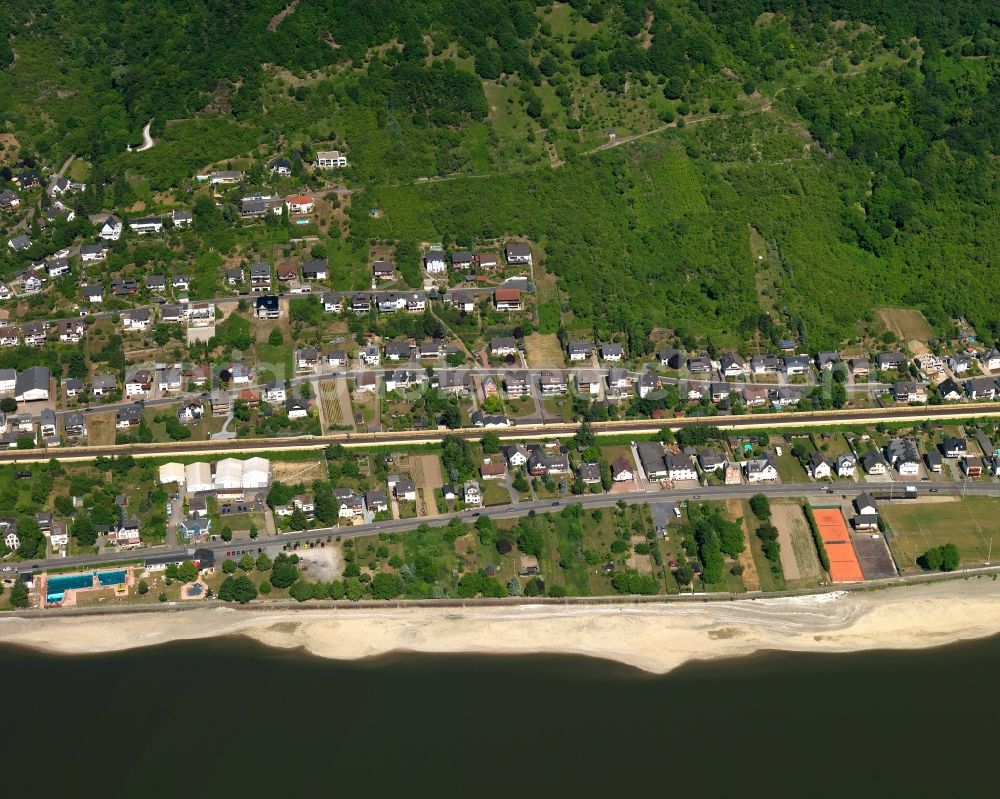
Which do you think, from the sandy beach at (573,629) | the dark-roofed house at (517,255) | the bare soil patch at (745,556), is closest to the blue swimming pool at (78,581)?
the sandy beach at (573,629)

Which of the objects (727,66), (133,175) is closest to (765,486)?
(727,66)

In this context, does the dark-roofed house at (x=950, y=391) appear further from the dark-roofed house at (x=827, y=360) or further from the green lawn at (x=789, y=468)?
the green lawn at (x=789, y=468)

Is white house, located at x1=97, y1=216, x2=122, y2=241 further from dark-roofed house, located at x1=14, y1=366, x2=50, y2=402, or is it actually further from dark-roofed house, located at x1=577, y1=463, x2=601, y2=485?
dark-roofed house, located at x1=577, y1=463, x2=601, y2=485

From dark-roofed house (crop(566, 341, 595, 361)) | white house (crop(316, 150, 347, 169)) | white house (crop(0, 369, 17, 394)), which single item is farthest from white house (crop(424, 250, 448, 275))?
white house (crop(0, 369, 17, 394))

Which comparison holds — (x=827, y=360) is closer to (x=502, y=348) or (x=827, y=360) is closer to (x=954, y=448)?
(x=954, y=448)

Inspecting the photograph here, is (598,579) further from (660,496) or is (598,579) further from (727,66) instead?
(727,66)
